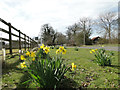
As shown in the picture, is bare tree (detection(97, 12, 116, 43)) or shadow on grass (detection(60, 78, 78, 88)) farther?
bare tree (detection(97, 12, 116, 43))

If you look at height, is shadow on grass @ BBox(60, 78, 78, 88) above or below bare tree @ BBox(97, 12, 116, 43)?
below

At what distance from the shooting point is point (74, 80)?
2.32m

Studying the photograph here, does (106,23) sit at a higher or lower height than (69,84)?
higher

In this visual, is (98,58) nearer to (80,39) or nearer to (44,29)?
(44,29)

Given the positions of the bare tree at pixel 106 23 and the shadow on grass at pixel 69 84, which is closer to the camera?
the shadow on grass at pixel 69 84

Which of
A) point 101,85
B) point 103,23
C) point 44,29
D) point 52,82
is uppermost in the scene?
point 103,23

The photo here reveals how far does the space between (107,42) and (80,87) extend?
763 inches

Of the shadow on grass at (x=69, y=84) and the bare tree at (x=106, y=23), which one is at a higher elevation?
the bare tree at (x=106, y=23)

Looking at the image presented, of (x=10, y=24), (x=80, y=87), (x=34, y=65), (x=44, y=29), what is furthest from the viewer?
(x=44, y=29)

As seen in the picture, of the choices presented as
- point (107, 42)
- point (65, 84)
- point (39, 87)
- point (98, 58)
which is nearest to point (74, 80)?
point (65, 84)

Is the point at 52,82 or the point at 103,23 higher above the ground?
the point at 103,23

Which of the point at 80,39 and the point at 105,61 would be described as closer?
the point at 105,61

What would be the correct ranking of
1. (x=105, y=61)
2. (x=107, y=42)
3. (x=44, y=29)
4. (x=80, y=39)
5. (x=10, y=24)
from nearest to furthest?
(x=105, y=61) → (x=10, y=24) → (x=44, y=29) → (x=107, y=42) → (x=80, y=39)

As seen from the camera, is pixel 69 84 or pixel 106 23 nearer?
pixel 69 84
